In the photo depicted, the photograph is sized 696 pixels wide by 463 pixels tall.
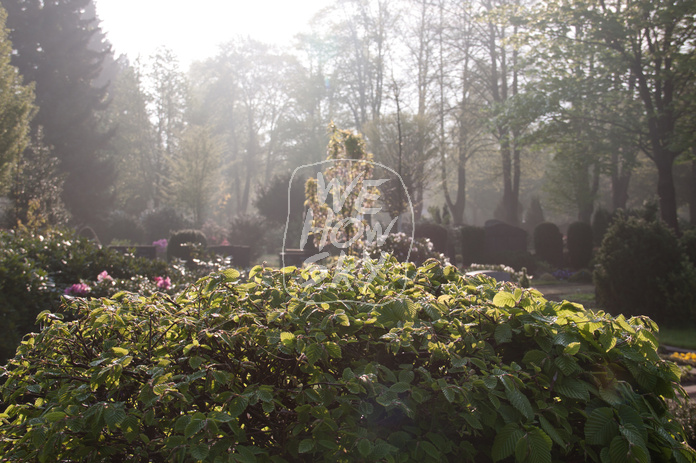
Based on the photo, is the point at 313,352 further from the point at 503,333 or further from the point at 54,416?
the point at 54,416

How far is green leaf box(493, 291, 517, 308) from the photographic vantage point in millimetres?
1854

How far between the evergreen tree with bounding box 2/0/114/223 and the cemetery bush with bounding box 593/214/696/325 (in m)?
28.1

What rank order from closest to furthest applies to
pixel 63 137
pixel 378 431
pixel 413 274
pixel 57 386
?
pixel 378 431, pixel 57 386, pixel 413 274, pixel 63 137

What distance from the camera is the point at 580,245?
18.8m

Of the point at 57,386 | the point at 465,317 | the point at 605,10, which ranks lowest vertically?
the point at 57,386

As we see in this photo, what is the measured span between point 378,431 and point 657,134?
17.2 meters

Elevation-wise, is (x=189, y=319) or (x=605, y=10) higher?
(x=605, y=10)

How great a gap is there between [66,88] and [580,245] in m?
29.9

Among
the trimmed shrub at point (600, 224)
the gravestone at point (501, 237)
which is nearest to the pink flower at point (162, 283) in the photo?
the gravestone at point (501, 237)

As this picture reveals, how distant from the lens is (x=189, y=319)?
1771mm

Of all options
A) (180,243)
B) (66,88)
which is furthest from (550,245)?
(66,88)

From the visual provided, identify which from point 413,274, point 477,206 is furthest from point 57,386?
point 477,206

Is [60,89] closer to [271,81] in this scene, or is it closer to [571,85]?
[271,81]

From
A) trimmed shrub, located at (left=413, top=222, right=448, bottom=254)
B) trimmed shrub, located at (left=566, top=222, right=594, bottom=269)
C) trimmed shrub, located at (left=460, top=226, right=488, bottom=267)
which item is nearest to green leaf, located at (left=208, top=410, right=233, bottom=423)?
trimmed shrub, located at (left=413, top=222, right=448, bottom=254)
